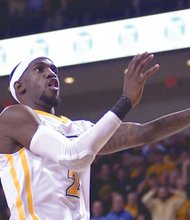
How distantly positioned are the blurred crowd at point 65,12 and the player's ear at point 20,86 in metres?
8.40

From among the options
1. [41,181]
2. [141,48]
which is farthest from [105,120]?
[141,48]

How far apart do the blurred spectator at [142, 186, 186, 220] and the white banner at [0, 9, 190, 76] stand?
11.1 ft

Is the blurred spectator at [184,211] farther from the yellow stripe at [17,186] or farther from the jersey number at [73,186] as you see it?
the yellow stripe at [17,186]

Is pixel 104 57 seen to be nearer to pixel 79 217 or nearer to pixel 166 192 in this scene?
pixel 166 192

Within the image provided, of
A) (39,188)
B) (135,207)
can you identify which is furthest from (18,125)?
(135,207)

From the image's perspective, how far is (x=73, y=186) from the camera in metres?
3.34

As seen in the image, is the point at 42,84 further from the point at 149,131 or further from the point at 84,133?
the point at 149,131

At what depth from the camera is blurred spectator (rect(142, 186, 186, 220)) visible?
877cm

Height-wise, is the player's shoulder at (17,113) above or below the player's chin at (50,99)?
below

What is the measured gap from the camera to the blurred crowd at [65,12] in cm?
1217

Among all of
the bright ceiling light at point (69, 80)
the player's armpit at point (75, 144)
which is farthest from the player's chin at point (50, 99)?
the bright ceiling light at point (69, 80)

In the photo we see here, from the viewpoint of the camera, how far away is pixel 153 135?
12.3 ft

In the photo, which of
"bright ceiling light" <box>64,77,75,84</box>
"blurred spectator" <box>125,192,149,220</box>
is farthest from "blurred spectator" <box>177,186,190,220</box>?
"bright ceiling light" <box>64,77,75,84</box>

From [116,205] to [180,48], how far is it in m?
3.62
